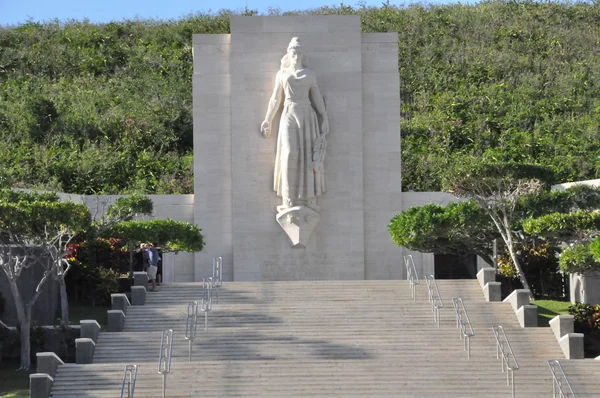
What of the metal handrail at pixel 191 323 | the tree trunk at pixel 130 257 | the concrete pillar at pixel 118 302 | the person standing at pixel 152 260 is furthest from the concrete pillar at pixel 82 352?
the tree trunk at pixel 130 257

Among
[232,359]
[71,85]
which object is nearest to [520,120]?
[71,85]

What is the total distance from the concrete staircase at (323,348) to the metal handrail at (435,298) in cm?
20

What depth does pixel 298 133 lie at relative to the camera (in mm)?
34906

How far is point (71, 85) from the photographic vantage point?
57.4 meters

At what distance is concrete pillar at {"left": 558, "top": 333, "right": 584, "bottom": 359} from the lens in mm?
26516

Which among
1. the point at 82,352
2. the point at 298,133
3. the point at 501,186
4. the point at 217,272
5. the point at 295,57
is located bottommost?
the point at 82,352

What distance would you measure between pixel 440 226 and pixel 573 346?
6144 mm

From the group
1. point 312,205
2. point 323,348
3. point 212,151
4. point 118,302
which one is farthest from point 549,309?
point 118,302

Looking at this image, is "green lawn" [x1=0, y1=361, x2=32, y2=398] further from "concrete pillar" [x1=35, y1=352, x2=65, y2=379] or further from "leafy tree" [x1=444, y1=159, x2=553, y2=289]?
"leafy tree" [x1=444, y1=159, x2=553, y2=289]

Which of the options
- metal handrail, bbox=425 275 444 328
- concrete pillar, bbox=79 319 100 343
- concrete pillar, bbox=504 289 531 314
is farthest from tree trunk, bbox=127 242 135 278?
concrete pillar, bbox=504 289 531 314

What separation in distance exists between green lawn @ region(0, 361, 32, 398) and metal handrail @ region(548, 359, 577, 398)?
1147cm

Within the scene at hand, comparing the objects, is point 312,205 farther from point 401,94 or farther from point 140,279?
point 401,94

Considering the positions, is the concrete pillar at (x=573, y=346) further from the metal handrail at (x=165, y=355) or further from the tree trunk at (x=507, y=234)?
the metal handrail at (x=165, y=355)

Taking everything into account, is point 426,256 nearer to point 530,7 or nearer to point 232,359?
point 232,359
